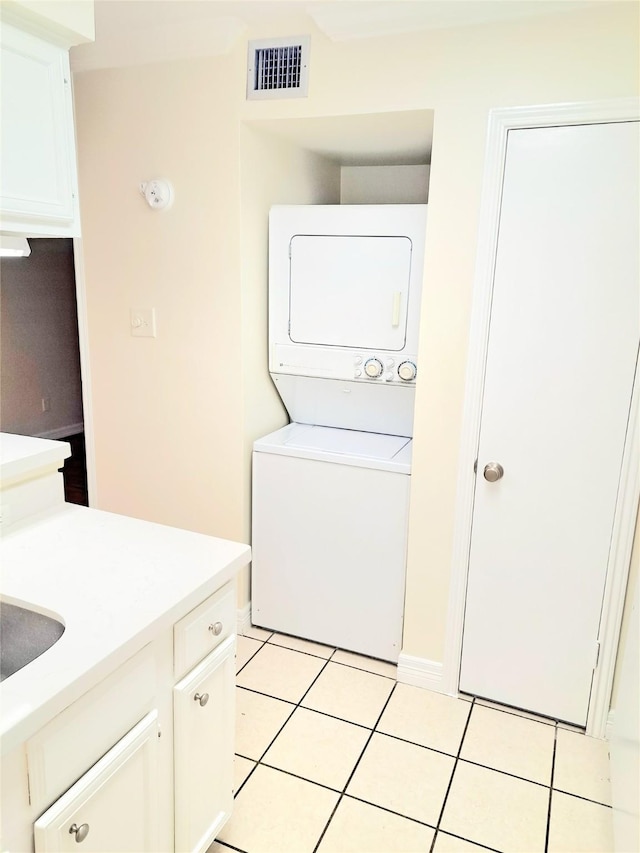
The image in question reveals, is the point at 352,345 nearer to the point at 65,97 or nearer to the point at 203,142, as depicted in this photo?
the point at 203,142

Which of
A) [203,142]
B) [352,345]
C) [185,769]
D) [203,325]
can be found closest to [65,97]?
[203,142]

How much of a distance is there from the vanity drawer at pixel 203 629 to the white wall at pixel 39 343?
4285 mm

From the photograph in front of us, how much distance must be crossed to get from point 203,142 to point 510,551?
1860 mm

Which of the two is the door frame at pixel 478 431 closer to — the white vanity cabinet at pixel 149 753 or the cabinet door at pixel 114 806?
the white vanity cabinet at pixel 149 753

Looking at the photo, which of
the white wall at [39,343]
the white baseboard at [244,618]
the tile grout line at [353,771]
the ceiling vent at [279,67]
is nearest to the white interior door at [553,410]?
the tile grout line at [353,771]

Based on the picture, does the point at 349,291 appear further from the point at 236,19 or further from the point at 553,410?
the point at 236,19

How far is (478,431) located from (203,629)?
3.79 ft

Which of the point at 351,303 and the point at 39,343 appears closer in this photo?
the point at 351,303

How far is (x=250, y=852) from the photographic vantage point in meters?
1.65

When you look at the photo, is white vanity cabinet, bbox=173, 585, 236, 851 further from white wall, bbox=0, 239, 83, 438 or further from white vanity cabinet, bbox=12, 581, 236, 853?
white wall, bbox=0, 239, 83, 438

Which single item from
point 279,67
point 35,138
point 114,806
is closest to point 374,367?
point 279,67

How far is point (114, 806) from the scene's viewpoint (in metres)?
1.19

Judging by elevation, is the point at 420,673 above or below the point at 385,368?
below

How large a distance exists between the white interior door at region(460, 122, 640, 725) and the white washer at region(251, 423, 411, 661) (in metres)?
0.32
